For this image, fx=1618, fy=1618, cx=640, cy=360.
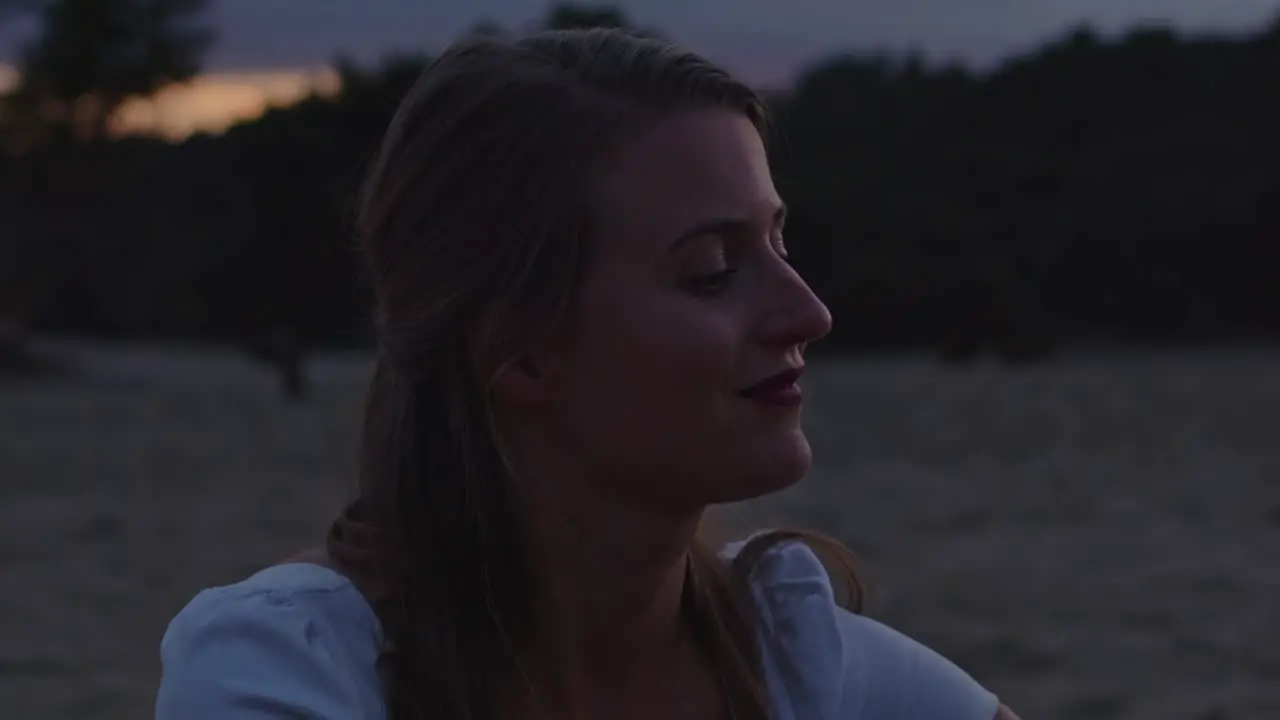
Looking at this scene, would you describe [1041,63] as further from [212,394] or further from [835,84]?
[212,394]

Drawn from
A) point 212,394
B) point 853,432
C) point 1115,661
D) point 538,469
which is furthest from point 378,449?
point 212,394

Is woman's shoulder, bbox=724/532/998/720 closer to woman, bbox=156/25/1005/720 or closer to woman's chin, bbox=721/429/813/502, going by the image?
woman, bbox=156/25/1005/720

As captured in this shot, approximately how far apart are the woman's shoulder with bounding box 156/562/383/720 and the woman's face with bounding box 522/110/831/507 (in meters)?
0.26

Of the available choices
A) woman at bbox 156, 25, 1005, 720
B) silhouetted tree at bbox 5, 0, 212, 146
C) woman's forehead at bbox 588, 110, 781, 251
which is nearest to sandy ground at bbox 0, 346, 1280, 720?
woman at bbox 156, 25, 1005, 720

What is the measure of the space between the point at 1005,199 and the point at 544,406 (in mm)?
21471

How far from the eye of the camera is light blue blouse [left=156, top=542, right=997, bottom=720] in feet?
4.28

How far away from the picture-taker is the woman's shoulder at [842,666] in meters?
1.54

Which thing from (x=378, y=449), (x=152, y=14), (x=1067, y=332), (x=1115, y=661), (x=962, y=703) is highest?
(x=378, y=449)

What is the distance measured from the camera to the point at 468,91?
1.42m

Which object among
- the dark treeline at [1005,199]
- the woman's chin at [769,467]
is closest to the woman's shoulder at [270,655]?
the woman's chin at [769,467]

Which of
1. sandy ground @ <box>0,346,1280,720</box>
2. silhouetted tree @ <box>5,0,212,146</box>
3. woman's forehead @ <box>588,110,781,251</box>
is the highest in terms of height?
woman's forehead @ <box>588,110,781,251</box>

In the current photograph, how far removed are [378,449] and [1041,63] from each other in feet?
67.6

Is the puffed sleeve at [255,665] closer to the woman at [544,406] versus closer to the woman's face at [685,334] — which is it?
the woman at [544,406]

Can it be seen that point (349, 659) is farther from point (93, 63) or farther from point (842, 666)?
point (93, 63)
